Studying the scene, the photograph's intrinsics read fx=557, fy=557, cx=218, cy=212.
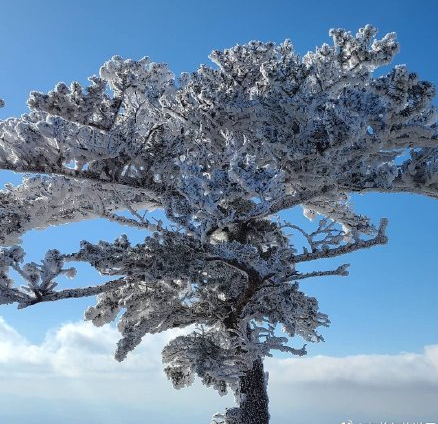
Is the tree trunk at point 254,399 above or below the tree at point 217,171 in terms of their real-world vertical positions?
below

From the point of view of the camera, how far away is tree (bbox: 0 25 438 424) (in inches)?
437

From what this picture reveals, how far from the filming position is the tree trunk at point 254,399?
15.0m

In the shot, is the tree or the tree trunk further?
the tree trunk

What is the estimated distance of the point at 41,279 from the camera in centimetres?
1183

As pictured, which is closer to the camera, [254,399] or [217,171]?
[217,171]

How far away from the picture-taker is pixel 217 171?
10500mm

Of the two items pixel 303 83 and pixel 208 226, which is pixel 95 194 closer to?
pixel 208 226

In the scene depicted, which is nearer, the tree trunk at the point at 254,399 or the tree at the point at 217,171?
the tree at the point at 217,171

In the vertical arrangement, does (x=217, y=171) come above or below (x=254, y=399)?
above

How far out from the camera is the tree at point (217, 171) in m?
11.1

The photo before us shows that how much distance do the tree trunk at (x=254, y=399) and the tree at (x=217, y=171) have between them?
3cm

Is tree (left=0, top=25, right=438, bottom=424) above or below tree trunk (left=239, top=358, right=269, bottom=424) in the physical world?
above

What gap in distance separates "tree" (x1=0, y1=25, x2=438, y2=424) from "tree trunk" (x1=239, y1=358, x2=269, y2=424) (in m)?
0.03

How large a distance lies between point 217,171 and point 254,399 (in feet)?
24.6
